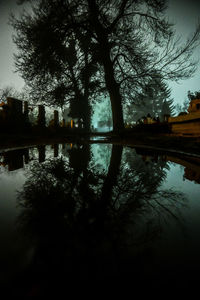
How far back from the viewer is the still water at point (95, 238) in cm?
40

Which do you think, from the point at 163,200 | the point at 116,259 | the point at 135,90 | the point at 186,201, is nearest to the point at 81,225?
the point at 116,259

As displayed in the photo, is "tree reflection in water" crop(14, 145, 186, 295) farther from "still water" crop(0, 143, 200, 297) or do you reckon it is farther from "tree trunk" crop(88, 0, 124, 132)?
"tree trunk" crop(88, 0, 124, 132)

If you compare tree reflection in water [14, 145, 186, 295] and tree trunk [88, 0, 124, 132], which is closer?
tree reflection in water [14, 145, 186, 295]

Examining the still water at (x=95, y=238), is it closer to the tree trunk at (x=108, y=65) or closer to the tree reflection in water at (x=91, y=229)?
the tree reflection in water at (x=91, y=229)

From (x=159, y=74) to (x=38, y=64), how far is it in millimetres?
6112

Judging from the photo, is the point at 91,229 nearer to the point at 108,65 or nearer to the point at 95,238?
the point at 95,238

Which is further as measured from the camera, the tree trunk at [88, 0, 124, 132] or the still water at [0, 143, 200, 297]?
the tree trunk at [88, 0, 124, 132]

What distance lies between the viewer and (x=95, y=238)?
0.56 meters

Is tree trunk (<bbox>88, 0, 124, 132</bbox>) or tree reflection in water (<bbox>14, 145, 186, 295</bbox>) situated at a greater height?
tree trunk (<bbox>88, 0, 124, 132</bbox>)

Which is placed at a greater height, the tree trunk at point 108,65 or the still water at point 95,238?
the tree trunk at point 108,65

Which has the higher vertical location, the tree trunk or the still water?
the tree trunk

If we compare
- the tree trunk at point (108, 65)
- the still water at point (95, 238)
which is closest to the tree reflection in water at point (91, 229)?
the still water at point (95, 238)

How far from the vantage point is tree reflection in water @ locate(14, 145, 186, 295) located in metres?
0.40

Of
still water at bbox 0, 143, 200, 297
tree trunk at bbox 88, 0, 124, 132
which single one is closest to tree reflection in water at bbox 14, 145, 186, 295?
still water at bbox 0, 143, 200, 297
